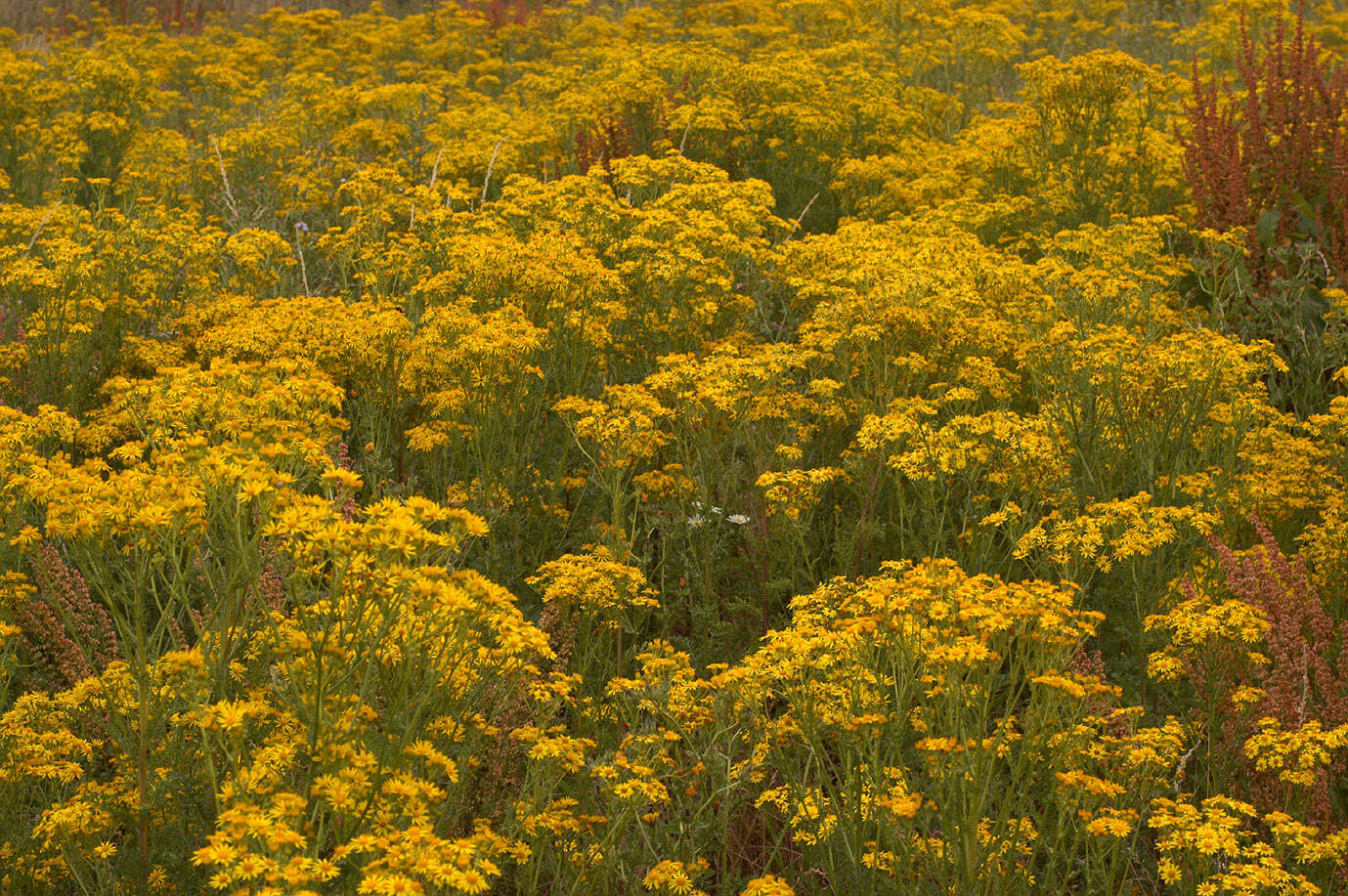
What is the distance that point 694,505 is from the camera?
5.88 m

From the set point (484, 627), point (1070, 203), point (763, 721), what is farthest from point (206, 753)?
point (1070, 203)

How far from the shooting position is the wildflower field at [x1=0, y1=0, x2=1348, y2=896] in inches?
137

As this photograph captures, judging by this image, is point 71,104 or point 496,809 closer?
point 496,809

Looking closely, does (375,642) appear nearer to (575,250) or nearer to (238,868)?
(238,868)

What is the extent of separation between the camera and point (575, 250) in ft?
22.4

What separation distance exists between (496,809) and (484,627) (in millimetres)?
750

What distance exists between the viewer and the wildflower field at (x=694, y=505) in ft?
11.4

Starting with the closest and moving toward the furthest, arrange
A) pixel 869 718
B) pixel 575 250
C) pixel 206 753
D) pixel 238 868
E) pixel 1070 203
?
pixel 238 868 → pixel 206 753 → pixel 869 718 → pixel 575 250 → pixel 1070 203

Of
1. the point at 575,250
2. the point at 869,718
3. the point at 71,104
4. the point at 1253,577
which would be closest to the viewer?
the point at 869,718

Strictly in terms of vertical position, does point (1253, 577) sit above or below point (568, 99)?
below

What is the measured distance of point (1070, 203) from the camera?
28.8 ft

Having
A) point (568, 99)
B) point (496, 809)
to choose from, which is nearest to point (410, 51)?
point (568, 99)

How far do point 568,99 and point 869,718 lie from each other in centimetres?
838

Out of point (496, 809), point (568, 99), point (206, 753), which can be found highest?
point (568, 99)
